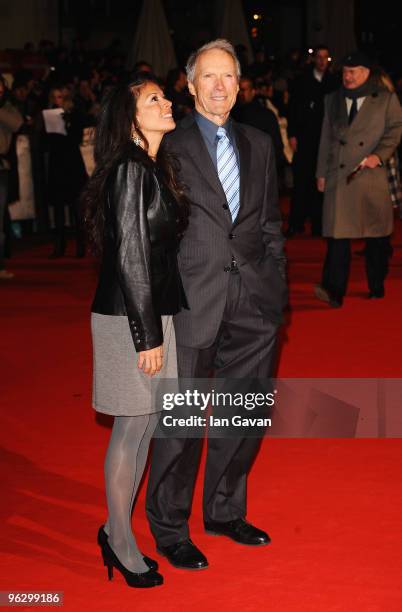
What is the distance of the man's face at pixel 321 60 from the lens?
16.8 meters

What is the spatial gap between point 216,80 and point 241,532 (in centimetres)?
176

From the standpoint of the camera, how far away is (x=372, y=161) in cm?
1127

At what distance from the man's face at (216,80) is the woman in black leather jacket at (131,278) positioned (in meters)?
0.34

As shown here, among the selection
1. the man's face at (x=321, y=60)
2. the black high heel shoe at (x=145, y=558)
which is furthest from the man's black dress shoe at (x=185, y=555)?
the man's face at (x=321, y=60)

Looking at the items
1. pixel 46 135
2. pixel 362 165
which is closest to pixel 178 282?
pixel 362 165

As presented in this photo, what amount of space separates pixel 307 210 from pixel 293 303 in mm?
5811

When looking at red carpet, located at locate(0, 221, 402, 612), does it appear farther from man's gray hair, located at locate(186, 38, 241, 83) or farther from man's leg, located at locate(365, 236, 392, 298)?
man's leg, located at locate(365, 236, 392, 298)

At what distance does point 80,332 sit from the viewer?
10531 mm

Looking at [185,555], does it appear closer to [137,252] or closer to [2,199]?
[137,252]

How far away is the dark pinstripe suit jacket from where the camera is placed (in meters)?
5.20

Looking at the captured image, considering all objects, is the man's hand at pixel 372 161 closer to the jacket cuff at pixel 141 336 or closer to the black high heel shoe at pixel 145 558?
the black high heel shoe at pixel 145 558

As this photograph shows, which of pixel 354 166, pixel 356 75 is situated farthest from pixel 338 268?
pixel 356 75

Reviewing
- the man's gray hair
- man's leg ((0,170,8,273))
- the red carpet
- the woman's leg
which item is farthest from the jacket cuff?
man's leg ((0,170,8,273))

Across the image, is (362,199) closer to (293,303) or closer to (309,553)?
(293,303)
